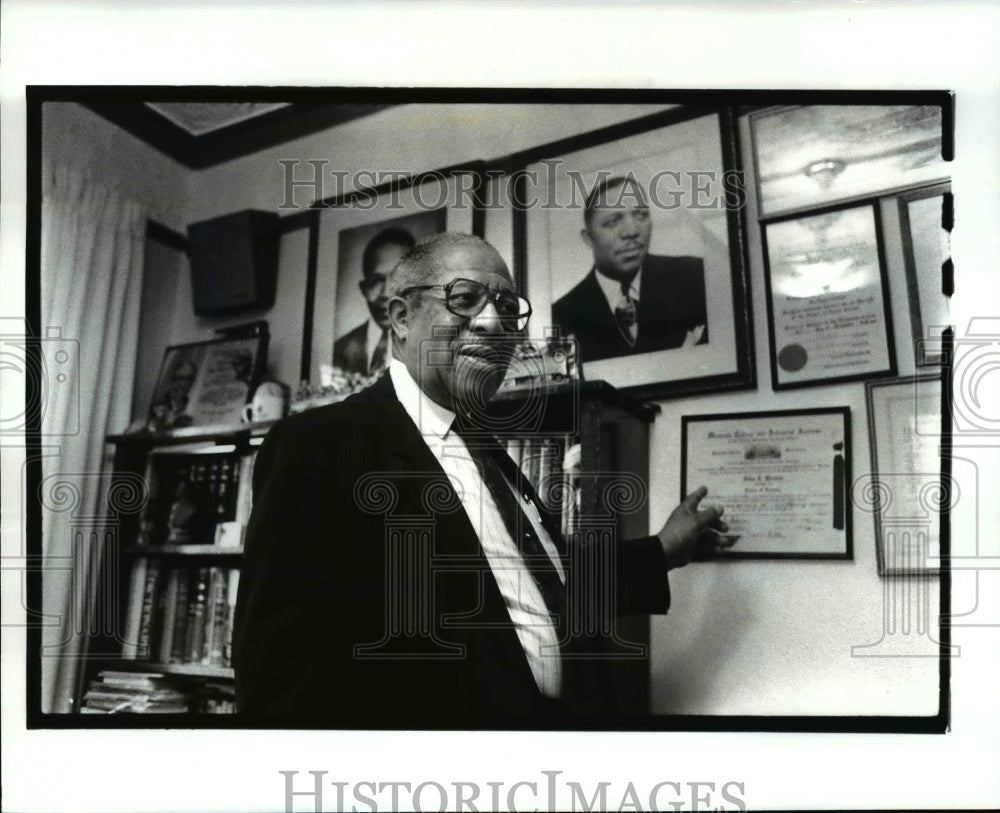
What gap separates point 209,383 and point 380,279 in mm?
399

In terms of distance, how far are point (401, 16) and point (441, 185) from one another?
13.6 inches

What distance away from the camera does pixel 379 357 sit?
5.74 ft

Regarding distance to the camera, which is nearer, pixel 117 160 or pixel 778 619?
pixel 778 619

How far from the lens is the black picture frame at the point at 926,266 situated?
67.6 inches

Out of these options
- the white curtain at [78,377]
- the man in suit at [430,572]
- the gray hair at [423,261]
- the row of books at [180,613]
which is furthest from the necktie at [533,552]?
the white curtain at [78,377]

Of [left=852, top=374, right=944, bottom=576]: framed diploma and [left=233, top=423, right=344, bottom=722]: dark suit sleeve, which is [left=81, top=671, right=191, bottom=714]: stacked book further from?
[left=852, top=374, right=944, bottom=576]: framed diploma

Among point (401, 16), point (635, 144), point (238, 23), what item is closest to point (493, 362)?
point (635, 144)

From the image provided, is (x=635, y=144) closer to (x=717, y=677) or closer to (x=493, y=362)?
(x=493, y=362)

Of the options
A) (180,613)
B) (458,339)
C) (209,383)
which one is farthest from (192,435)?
(458,339)

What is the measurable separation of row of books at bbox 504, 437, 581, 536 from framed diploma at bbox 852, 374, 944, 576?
53 centimetres

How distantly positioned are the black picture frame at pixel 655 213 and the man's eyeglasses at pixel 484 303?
27 mm

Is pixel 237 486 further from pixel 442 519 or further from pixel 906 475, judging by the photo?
pixel 906 475

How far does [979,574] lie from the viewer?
5.65ft

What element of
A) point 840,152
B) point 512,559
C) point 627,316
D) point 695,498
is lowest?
point 512,559
